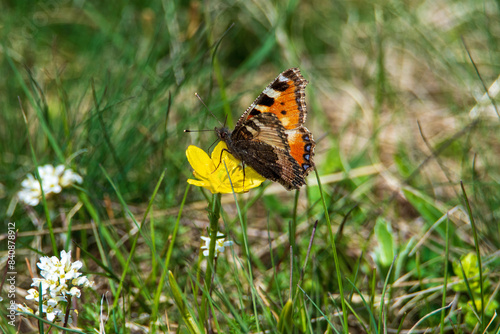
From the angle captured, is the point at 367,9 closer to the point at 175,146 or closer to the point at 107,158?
the point at 175,146

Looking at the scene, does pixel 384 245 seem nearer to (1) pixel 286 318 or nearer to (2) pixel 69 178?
(1) pixel 286 318

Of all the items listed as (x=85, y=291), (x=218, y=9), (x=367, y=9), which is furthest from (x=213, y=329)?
(x=367, y=9)

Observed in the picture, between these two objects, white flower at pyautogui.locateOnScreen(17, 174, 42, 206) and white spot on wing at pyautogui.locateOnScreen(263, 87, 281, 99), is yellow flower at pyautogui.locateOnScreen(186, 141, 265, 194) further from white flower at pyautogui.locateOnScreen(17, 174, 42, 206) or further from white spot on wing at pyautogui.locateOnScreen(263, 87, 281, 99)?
white flower at pyautogui.locateOnScreen(17, 174, 42, 206)

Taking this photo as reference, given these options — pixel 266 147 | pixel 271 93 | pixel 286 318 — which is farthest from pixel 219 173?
pixel 286 318

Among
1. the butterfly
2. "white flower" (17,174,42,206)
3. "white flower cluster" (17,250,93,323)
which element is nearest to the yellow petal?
the butterfly

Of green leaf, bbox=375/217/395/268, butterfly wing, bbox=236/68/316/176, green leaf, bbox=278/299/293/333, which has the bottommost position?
green leaf, bbox=278/299/293/333
